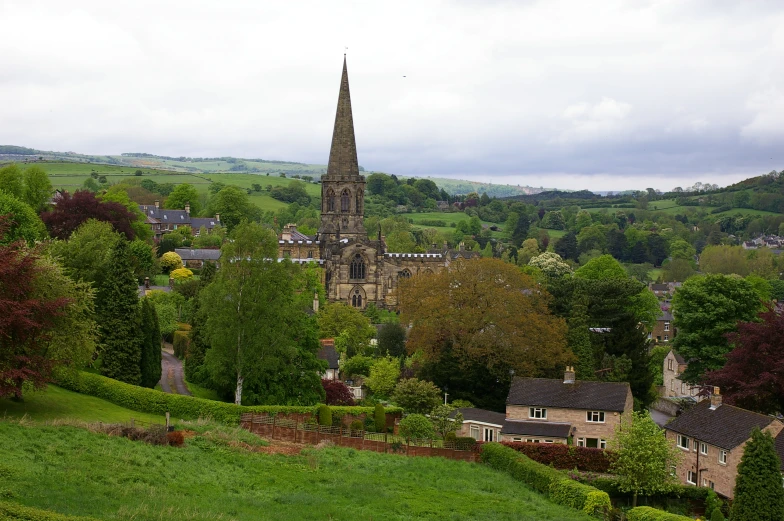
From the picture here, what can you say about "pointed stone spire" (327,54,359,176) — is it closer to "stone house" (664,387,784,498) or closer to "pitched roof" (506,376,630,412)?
"pitched roof" (506,376,630,412)

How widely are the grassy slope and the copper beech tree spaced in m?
15.9

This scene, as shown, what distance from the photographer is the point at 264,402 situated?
46.5m

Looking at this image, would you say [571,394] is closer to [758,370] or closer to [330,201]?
[758,370]

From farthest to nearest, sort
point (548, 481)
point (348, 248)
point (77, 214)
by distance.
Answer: point (348, 248)
point (77, 214)
point (548, 481)

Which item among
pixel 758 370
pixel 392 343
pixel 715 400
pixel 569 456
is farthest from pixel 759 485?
pixel 392 343

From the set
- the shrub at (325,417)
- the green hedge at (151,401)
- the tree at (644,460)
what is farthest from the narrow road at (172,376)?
the tree at (644,460)

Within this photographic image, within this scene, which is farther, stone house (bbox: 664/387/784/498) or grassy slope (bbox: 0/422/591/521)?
stone house (bbox: 664/387/784/498)

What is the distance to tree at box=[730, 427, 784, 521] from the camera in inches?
1268

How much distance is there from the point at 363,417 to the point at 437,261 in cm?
5877

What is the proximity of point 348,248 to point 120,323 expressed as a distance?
55445 millimetres

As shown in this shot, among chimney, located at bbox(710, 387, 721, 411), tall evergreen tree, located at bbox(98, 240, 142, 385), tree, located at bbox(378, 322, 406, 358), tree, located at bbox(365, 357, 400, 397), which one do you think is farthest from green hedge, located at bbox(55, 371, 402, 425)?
tree, located at bbox(378, 322, 406, 358)

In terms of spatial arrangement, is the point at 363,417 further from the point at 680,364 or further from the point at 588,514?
the point at 680,364

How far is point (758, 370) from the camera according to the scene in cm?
4712

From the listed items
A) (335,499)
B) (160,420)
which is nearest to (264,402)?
(160,420)
